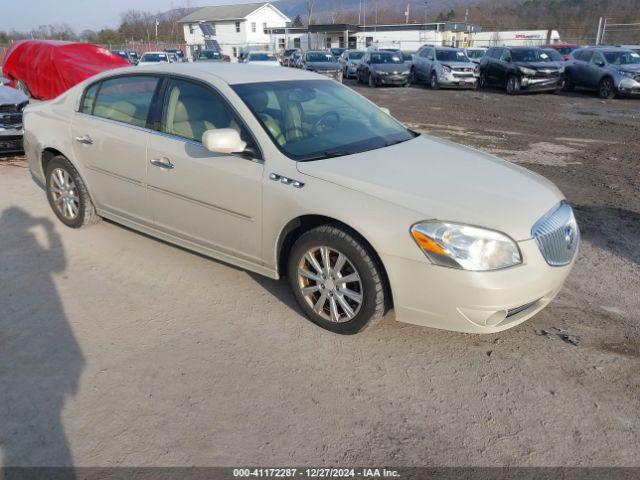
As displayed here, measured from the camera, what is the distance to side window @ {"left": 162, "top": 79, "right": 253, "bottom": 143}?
3.92m

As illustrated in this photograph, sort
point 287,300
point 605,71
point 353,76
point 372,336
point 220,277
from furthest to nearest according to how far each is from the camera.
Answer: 1. point 353,76
2. point 605,71
3. point 220,277
4. point 287,300
5. point 372,336

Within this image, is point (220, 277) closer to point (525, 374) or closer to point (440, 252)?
point (440, 252)

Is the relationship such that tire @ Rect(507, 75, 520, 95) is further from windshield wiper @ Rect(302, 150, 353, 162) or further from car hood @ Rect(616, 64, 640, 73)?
windshield wiper @ Rect(302, 150, 353, 162)

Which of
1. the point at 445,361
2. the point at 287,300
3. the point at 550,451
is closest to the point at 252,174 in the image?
the point at 287,300

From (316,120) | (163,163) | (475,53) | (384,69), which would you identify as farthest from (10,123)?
(475,53)

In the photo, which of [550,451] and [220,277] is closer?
[550,451]

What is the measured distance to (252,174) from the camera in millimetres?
3646

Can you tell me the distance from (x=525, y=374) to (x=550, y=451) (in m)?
0.64

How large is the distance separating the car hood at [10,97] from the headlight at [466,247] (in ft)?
26.2

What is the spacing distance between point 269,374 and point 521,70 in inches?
733

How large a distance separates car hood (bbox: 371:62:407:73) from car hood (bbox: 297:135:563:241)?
65.1ft

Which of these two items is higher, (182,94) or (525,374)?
(182,94)

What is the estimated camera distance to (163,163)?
414 cm

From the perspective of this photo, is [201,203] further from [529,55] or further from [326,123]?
[529,55]
